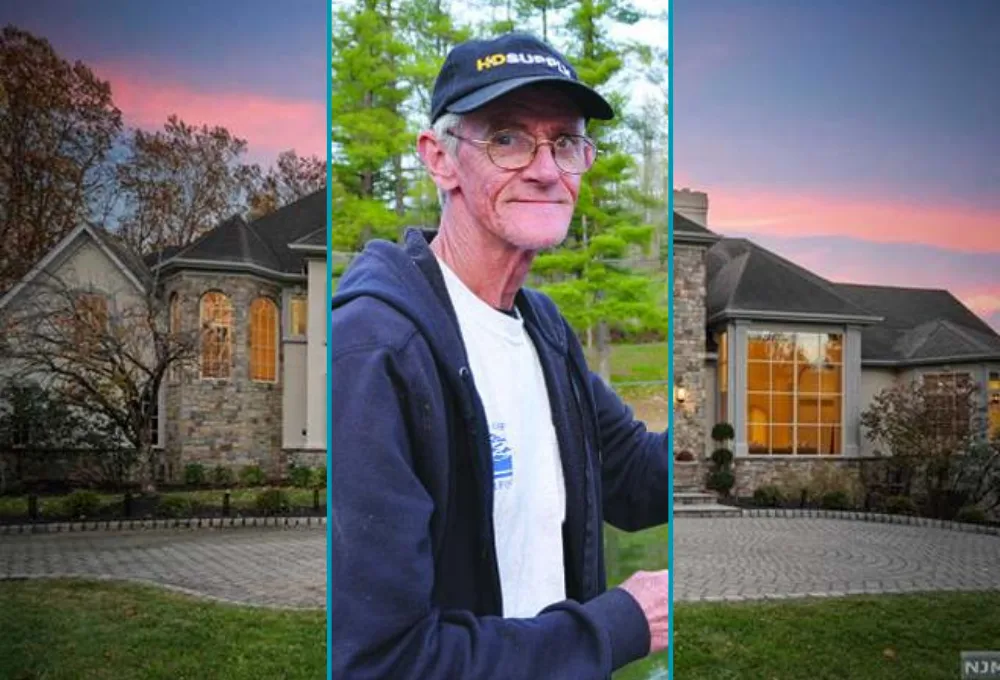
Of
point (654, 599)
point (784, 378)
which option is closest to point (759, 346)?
point (784, 378)

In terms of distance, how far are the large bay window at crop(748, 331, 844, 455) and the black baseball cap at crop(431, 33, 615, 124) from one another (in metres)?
4.54

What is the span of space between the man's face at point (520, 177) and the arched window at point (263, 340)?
2.24 metres

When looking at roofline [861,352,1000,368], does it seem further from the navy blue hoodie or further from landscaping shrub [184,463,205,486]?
the navy blue hoodie

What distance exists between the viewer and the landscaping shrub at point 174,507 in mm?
5309

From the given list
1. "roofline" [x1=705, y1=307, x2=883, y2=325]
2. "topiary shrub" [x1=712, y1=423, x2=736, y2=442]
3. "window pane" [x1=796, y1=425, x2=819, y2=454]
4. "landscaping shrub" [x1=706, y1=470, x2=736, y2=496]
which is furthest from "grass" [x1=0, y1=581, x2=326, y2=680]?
"window pane" [x1=796, y1=425, x2=819, y2=454]

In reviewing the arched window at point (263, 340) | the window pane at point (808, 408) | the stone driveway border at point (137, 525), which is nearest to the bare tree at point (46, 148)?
the arched window at point (263, 340)

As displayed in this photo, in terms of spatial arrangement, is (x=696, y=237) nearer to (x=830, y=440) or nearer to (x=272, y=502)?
(x=830, y=440)

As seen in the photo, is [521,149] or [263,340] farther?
[263,340]

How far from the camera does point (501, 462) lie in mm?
2854

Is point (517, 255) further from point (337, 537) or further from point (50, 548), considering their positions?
point (50, 548)

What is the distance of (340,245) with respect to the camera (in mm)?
2904

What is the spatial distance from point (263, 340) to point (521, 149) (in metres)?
2.50

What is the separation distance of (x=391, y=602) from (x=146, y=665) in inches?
114

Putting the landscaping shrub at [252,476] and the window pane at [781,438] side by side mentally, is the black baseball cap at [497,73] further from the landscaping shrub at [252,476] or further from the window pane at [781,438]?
the window pane at [781,438]
